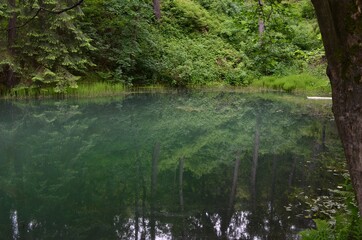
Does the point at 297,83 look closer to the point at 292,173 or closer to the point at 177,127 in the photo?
the point at 177,127

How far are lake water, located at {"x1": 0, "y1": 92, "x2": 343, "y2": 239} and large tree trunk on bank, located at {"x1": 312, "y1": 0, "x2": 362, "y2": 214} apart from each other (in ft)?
11.0

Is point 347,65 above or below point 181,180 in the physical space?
above

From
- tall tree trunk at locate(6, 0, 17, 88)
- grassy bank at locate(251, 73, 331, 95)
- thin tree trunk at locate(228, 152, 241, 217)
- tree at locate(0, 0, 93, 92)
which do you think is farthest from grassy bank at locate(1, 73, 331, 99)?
thin tree trunk at locate(228, 152, 241, 217)

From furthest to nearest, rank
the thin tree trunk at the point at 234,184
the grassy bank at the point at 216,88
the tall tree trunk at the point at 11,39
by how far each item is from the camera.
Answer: the grassy bank at the point at 216,88
the tall tree trunk at the point at 11,39
the thin tree trunk at the point at 234,184

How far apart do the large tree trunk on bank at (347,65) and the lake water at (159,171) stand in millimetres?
3341

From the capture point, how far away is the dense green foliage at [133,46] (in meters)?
17.1

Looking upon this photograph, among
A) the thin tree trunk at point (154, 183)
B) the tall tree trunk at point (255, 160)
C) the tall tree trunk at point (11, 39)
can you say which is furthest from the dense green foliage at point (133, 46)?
the thin tree trunk at point (154, 183)

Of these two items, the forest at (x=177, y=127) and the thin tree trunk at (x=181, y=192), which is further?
the thin tree trunk at (x=181, y=192)

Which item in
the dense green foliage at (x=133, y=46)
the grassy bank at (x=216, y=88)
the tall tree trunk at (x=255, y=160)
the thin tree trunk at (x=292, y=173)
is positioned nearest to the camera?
the tall tree trunk at (x=255, y=160)

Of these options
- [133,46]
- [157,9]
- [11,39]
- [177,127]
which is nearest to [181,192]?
[177,127]

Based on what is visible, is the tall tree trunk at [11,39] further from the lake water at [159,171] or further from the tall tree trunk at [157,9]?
the tall tree trunk at [157,9]

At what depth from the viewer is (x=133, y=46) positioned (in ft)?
68.1

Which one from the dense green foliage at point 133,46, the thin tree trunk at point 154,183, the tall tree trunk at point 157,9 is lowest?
the thin tree trunk at point 154,183

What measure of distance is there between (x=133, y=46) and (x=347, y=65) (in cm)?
1958
